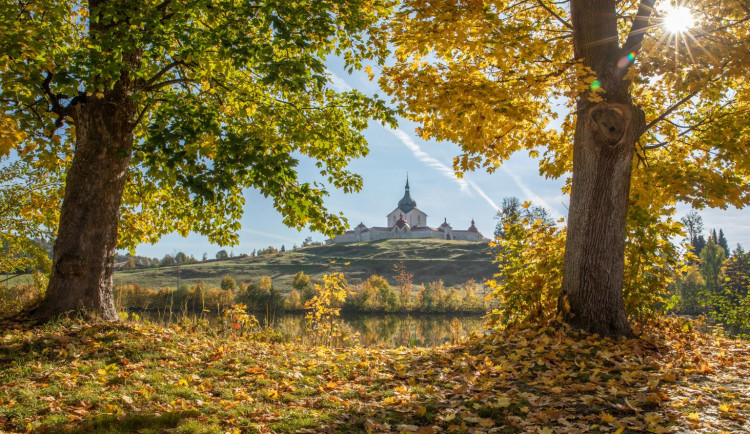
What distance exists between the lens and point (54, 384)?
516 cm

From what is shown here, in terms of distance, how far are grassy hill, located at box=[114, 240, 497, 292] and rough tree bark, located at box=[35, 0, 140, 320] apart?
6285cm

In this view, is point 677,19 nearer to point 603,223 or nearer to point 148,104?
point 603,223

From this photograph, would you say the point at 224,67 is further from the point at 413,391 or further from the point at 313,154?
the point at 413,391

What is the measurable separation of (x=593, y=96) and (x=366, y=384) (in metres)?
5.61

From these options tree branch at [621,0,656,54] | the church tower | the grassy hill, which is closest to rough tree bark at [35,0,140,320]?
tree branch at [621,0,656,54]

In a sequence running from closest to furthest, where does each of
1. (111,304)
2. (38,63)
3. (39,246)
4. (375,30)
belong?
(38,63) < (111,304) < (375,30) < (39,246)

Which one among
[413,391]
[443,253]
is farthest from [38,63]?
[443,253]

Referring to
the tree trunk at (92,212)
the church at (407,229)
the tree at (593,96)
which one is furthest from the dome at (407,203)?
the tree trunk at (92,212)

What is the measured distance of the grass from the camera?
4367 mm

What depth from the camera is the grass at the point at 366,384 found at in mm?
4367

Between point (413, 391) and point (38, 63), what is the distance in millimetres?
7193

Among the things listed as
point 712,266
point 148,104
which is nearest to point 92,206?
point 148,104

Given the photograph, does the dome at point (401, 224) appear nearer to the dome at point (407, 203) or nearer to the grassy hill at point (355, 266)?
the dome at point (407, 203)

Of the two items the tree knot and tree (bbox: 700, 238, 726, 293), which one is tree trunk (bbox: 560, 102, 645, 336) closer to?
the tree knot
